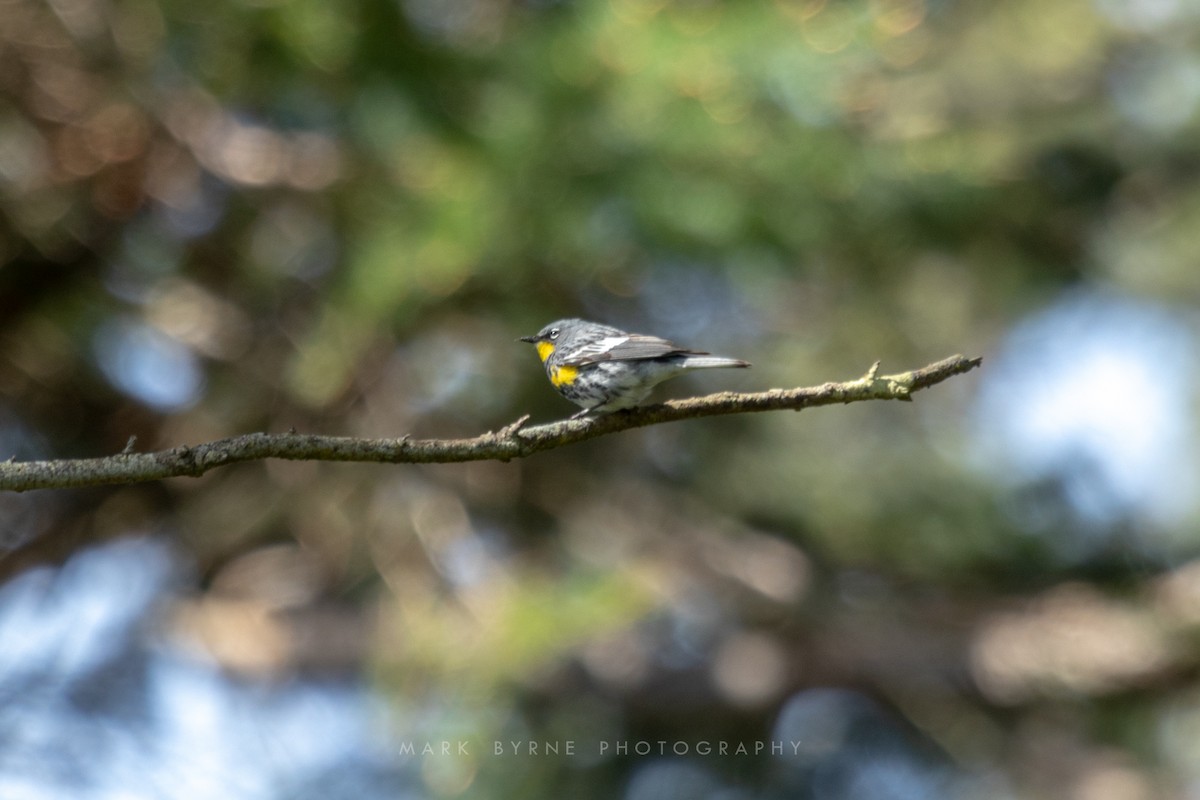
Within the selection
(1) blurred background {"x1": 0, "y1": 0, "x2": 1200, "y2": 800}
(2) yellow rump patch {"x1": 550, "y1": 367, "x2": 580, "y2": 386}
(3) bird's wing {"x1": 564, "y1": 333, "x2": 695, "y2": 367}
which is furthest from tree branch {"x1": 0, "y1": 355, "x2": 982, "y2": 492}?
(1) blurred background {"x1": 0, "y1": 0, "x2": 1200, "y2": 800}

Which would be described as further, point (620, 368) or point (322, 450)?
point (620, 368)

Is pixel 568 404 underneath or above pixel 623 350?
above

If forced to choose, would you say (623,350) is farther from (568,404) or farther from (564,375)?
(568,404)

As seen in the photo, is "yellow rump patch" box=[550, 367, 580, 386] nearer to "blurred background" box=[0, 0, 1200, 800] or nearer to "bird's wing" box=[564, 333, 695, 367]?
"bird's wing" box=[564, 333, 695, 367]

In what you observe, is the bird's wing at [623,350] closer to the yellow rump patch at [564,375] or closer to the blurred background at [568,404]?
the yellow rump patch at [564,375]

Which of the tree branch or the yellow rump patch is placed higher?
the yellow rump patch

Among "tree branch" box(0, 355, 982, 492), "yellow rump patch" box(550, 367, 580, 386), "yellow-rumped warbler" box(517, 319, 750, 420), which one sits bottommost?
"tree branch" box(0, 355, 982, 492)

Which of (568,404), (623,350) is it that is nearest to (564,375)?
(623,350)
